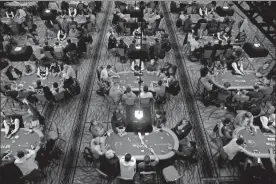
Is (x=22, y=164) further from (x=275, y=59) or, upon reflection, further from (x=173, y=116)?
(x=275, y=59)

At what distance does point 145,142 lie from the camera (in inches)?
246

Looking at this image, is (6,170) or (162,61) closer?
(6,170)

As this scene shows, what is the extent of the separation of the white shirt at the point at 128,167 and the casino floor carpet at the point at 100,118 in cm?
109

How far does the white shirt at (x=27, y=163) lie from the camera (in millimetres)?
5762

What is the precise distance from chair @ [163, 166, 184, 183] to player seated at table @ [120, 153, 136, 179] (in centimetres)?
77

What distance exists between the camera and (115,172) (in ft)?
19.7

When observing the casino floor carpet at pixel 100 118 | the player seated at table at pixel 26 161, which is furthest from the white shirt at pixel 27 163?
the casino floor carpet at pixel 100 118

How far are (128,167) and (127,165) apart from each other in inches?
2.7

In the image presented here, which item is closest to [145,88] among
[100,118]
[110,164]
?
[100,118]

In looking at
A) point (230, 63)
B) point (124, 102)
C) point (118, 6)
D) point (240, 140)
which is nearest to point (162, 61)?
point (230, 63)

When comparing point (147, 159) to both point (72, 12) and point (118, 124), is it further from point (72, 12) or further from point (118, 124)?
point (72, 12)

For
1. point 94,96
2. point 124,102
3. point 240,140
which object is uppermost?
point 240,140

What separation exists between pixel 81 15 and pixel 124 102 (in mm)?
7028

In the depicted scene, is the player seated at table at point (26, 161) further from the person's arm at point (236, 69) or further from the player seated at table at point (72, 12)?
the player seated at table at point (72, 12)
